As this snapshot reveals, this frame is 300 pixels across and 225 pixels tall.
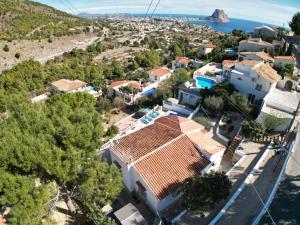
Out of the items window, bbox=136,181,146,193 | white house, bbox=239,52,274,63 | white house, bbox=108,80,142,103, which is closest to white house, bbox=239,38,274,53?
white house, bbox=239,52,274,63

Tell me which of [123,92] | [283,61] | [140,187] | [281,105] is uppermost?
[283,61]

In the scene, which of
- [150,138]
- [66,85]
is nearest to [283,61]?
[150,138]

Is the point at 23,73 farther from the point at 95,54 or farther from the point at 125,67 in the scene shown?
the point at 95,54

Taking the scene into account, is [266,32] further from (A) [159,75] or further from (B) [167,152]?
(B) [167,152]

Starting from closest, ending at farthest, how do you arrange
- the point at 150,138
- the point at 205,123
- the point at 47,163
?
the point at 47,163, the point at 150,138, the point at 205,123

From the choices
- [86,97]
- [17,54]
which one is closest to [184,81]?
[86,97]

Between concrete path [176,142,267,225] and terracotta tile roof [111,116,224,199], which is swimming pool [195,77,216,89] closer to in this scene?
terracotta tile roof [111,116,224,199]

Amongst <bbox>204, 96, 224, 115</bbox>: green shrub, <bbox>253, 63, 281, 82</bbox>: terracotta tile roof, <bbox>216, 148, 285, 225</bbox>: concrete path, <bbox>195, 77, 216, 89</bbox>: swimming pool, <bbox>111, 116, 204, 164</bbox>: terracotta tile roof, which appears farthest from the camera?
<bbox>195, 77, 216, 89</bbox>: swimming pool
